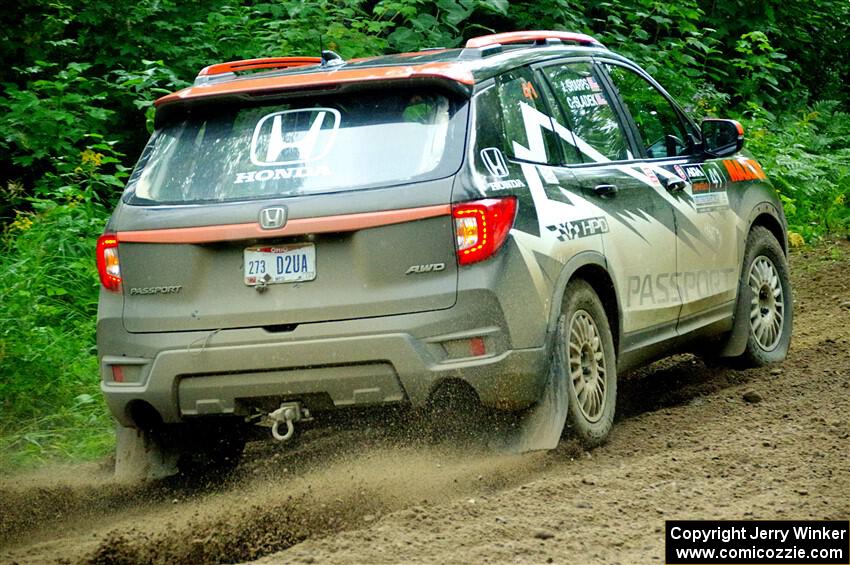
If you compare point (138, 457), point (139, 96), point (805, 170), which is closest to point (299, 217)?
point (138, 457)

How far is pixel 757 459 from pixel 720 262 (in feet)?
6.53

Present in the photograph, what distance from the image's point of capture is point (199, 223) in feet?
17.4

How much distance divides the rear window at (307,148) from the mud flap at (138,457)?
3.33 feet

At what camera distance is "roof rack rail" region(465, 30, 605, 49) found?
235 inches

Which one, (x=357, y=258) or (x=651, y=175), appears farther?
(x=651, y=175)

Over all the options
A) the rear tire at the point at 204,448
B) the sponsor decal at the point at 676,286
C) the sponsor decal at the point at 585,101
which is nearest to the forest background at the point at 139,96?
the rear tire at the point at 204,448

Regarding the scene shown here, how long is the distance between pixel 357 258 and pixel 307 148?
0.53 m

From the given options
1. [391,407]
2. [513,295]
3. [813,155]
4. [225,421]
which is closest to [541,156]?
[513,295]

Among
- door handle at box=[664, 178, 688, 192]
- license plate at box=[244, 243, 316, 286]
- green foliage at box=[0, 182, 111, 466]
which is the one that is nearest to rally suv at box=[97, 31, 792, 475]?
license plate at box=[244, 243, 316, 286]

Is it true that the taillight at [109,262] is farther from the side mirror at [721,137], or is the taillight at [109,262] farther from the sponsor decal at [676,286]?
the side mirror at [721,137]

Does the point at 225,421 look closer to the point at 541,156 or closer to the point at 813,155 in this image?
the point at 541,156

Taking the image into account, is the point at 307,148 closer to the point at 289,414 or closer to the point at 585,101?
the point at 289,414

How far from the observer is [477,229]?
202 inches

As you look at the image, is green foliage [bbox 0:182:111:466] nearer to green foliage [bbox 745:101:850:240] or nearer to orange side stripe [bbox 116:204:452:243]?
orange side stripe [bbox 116:204:452:243]
